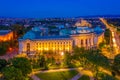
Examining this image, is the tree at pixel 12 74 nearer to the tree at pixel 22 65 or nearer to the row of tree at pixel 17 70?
the row of tree at pixel 17 70

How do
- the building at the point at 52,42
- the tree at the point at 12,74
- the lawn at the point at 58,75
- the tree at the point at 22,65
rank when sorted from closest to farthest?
the tree at the point at 12,74, the tree at the point at 22,65, the lawn at the point at 58,75, the building at the point at 52,42

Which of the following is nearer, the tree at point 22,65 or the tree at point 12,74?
the tree at point 12,74

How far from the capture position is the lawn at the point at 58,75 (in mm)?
34094

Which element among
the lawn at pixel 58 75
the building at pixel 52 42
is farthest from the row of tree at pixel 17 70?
the building at pixel 52 42

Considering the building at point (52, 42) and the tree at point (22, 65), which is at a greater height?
the building at point (52, 42)

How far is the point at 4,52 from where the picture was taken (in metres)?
51.8

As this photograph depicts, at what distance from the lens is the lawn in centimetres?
3409

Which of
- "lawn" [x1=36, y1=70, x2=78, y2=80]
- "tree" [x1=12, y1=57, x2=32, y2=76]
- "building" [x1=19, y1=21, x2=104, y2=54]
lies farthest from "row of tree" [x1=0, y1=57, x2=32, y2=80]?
"building" [x1=19, y1=21, x2=104, y2=54]

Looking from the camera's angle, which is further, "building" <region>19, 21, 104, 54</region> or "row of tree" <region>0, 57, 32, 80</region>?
"building" <region>19, 21, 104, 54</region>

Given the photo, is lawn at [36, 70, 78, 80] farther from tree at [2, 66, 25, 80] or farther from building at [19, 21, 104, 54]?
building at [19, 21, 104, 54]

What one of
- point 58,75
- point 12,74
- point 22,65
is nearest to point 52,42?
point 58,75

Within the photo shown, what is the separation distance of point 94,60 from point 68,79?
148 inches

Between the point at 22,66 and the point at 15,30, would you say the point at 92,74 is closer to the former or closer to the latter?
the point at 22,66

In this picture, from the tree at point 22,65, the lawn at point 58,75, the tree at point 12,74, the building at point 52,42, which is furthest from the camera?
the building at point 52,42
